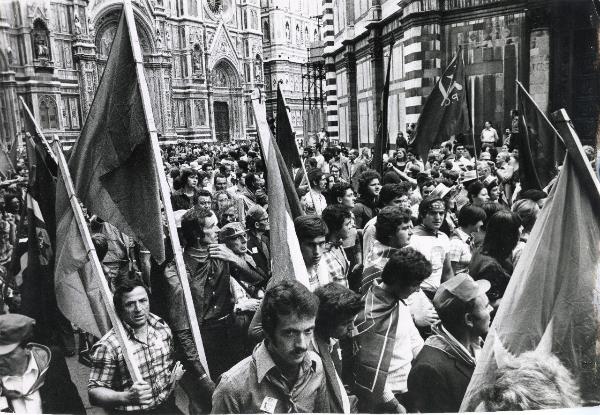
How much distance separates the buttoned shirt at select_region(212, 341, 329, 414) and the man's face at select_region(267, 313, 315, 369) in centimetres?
7

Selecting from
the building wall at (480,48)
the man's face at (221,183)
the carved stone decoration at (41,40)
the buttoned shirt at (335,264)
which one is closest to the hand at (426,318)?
the buttoned shirt at (335,264)

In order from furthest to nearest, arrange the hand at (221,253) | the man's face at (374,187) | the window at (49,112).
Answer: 1. the window at (49,112)
2. the man's face at (374,187)
3. the hand at (221,253)

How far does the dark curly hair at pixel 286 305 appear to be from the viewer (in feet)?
9.06

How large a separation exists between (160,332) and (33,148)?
68.4 inches

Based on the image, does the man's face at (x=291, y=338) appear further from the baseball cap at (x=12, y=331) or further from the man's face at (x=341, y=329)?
the baseball cap at (x=12, y=331)

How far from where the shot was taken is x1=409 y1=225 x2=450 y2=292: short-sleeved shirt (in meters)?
4.48

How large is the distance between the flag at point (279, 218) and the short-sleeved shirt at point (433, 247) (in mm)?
1140

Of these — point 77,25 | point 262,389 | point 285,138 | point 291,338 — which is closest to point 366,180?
point 285,138

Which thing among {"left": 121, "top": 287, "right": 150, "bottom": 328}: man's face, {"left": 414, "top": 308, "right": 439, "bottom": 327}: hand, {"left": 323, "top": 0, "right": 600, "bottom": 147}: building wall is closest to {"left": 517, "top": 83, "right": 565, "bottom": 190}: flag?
{"left": 414, "top": 308, "right": 439, "bottom": 327}: hand

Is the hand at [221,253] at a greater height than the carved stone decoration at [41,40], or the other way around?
the carved stone decoration at [41,40]

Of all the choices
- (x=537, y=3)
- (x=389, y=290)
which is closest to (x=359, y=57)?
(x=537, y=3)

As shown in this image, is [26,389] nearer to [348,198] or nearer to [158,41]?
[348,198]

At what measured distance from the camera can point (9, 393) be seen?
130 inches

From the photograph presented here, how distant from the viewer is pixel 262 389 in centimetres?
276
